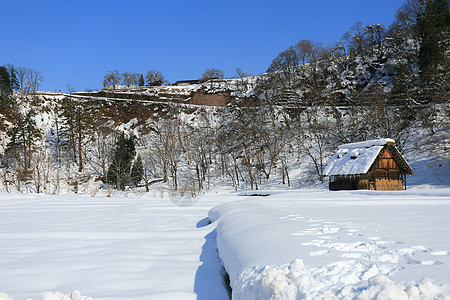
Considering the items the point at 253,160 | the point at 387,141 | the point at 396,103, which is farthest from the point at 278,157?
the point at 396,103

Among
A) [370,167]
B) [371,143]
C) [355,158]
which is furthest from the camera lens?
[355,158]

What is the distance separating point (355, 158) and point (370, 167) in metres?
1.82

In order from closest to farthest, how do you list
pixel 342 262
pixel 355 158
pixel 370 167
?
pixel 342 262 → pixel 370 167 → pixel 355 158

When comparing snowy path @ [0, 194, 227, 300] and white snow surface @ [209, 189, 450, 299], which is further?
snowy path @ [0, 194, 227, 300]

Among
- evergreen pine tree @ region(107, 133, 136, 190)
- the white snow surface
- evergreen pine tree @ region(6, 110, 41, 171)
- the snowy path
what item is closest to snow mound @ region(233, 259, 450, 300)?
the white snow surface

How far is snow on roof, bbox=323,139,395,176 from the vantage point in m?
24.5

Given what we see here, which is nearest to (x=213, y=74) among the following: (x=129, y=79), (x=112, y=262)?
(x=129, y=79)

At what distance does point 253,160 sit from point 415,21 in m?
41.5

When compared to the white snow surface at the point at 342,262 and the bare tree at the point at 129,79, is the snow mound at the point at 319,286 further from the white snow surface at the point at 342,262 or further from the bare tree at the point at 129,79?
the bare tree at the point at 129,79

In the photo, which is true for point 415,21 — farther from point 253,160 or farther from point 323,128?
point 253,160

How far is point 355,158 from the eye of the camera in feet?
85.0

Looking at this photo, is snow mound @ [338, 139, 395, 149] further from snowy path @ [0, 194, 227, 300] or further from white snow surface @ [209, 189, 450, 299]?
white snow surface @ [209, 189, 450, 299]

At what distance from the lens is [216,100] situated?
57500 millimetres

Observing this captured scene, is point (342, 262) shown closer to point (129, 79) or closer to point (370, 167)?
point (370, 167)
